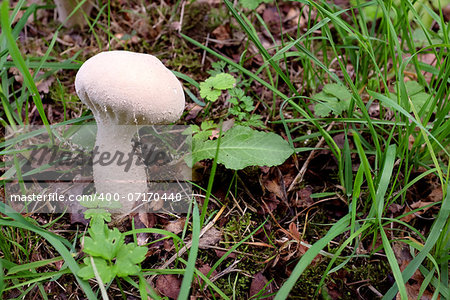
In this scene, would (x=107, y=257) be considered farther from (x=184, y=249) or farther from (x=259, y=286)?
(x=259, y=286)

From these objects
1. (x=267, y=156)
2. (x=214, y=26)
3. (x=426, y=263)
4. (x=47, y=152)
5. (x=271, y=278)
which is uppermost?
(x=214, y=26)

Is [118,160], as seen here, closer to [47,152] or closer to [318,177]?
[47,152]

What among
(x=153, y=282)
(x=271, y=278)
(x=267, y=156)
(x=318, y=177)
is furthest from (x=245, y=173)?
(x=153, y=282)

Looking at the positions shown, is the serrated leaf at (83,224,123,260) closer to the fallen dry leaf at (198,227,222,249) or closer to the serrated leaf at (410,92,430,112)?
the fallen dry leaf at (198,227,222,249)

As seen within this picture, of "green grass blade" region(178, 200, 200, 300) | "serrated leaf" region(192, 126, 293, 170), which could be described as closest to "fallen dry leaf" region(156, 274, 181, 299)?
"green grass blade" region(178, 200, 200, 300)

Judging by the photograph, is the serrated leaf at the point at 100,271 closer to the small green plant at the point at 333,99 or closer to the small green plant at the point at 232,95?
the small green plant at the point at 232,95

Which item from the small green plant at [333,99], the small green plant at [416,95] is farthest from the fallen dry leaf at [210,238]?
the small green plant at [416,95]

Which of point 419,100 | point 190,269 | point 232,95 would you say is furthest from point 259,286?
point 419,100
